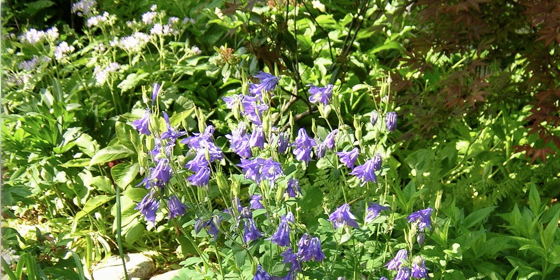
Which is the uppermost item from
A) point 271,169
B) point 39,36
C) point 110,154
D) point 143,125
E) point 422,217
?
point 39,36

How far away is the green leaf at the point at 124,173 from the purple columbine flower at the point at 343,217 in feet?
5.24

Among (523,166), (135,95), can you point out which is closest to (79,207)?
(135,95)

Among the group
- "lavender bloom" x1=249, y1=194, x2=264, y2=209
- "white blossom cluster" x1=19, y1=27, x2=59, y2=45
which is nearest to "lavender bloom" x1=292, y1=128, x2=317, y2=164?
"lavender bloom" x1=249, y1=194, x2=264, y2=209

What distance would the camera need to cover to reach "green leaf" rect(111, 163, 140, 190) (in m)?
3.23

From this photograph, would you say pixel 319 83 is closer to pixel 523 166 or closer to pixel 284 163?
pixel 523 166

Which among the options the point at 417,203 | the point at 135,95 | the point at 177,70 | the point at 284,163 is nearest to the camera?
the point at 284,163

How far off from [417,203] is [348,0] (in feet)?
6.94

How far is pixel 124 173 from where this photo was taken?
3.26 metres

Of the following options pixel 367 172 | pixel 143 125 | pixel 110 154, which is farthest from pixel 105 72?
pixel 367 172

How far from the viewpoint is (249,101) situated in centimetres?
196

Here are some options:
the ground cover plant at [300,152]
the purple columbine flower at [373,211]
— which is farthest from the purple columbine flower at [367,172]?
the purple columbine flower at [373,211]

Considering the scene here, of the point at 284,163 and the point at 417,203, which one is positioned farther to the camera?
the point at 417,203

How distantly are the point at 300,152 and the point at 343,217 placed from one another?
0.76 ft

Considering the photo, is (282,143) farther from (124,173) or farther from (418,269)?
(124,173)
